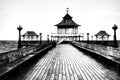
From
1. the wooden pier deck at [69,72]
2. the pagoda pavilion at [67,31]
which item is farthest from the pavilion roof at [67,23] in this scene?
the wooden pier deck at [69,72]

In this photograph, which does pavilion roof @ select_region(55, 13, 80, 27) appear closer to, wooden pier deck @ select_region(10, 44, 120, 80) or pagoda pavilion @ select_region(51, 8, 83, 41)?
pagoda pavilion @ select_region(51, 8, 83, 41)

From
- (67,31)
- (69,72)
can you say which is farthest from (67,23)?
(69,72)

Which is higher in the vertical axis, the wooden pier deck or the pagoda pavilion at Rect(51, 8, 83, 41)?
the pagoda pavilion at Rect(51, 8, 83, 41)

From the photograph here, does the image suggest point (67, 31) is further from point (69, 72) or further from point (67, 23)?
point (69, 72)

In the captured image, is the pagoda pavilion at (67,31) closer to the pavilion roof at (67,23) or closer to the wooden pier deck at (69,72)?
the pavilion roof at (67,23)

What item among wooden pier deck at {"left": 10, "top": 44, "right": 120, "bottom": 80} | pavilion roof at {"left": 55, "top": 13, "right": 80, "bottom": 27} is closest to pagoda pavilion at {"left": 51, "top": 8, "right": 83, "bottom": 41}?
pavilion roof at {"left": 55, "top": 13, "right": 80, "bottom": 27}

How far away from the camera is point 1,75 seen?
14.4ft

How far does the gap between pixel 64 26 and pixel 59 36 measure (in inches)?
146

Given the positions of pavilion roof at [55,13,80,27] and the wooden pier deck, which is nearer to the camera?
the wooden pier deck

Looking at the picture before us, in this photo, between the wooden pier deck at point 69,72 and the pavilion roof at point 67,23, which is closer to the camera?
the wooden pier deck at point 69,72

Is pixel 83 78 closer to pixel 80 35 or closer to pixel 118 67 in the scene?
pixel 118 67

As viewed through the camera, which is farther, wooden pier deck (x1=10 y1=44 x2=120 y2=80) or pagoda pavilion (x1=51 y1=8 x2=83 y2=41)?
pagoda pavilion (x1=51 y1=8 x2=83 y2=41)

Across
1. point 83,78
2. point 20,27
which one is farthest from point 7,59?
point 20,27

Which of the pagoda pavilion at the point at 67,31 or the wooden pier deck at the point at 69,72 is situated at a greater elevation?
the pagoda pavilion at the point at 67,31
